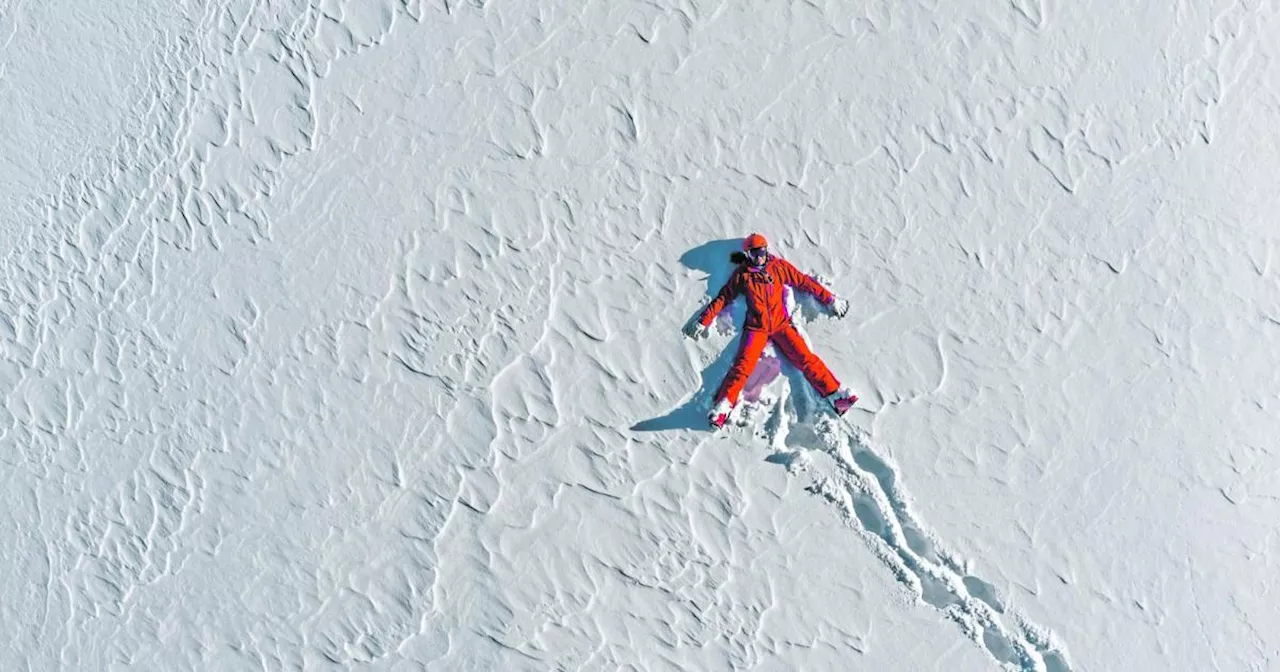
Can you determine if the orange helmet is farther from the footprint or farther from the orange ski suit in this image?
the footprint

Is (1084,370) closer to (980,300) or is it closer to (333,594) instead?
(980,300)

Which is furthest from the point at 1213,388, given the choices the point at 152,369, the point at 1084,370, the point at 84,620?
the point at 84,620

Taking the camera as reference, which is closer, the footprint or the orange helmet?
the orange helmet

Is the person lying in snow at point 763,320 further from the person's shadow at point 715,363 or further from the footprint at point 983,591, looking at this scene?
Answer: the footprint at point 983,591

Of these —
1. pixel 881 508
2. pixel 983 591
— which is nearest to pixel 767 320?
pixel 881 508

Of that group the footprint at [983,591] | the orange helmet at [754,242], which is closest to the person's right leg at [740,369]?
the orange helmet at [754,242]

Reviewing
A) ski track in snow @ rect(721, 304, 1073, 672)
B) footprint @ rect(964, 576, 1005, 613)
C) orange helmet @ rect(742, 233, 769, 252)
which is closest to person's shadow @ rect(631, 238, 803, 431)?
ski track in snow @ rect(721, 304, 1073, 672)
